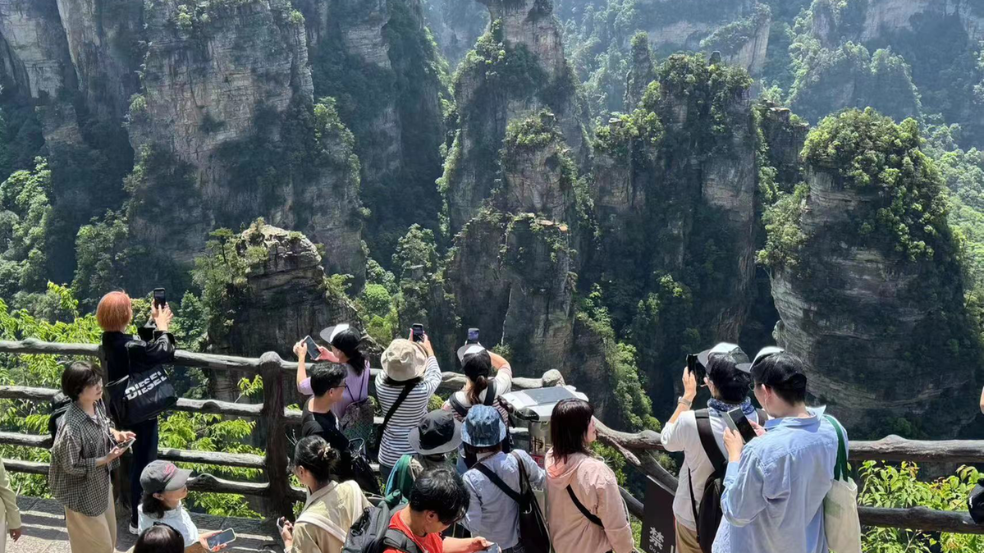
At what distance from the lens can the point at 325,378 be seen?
5.30 meters

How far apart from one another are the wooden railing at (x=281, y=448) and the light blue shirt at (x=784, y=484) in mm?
1420

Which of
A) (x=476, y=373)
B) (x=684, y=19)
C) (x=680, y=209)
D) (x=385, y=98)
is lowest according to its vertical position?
(x=680, y=209)

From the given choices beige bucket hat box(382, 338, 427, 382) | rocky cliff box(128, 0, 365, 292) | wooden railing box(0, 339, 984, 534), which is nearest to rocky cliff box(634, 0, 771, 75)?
rocky cliff box(128, 0, 365, 292)

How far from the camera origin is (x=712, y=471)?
466 centimetres

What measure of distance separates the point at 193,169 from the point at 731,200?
24.4 meters

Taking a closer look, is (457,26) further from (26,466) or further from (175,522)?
(175,522)

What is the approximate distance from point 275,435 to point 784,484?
12.7 feet

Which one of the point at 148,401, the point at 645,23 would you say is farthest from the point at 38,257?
the point at 645,23

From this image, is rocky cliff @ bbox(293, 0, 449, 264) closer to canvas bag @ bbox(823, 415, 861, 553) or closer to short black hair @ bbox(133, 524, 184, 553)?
short black hair @ bbox(133, 524, 184, 553)

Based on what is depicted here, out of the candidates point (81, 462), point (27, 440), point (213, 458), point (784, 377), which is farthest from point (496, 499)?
point (27, 440)

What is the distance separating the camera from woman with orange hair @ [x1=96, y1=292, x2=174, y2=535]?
583 cm

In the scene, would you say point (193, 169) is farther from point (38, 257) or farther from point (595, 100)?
point (595, 100)

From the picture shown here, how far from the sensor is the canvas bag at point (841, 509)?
4121 millimetres

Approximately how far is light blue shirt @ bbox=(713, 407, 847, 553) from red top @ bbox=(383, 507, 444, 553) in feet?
4.55
